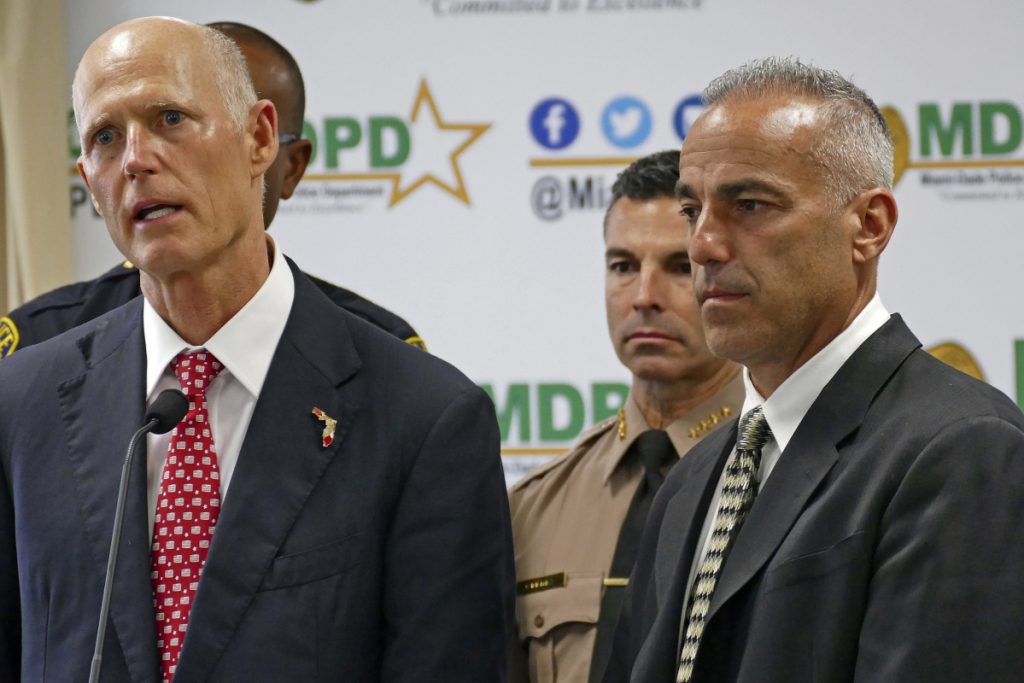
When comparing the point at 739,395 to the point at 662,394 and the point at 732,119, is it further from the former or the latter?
the point at 732,119

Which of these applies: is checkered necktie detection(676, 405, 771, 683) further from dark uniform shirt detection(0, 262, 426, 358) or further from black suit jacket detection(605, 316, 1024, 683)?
dark uniform shirt detection(0, 262, 426, 358)

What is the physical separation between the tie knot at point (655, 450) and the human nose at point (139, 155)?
936 mm

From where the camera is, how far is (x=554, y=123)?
3621 millimetres

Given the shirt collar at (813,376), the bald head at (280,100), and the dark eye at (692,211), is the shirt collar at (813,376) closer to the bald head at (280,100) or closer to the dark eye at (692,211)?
the dark eye at (692,211)

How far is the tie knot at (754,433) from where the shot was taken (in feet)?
5.57

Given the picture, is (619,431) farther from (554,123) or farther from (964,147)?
(964,147)

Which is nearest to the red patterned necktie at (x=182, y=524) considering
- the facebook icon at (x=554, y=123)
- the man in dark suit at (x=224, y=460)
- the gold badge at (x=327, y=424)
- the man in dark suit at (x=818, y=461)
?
the man in dark suit at (x=224, y=460)

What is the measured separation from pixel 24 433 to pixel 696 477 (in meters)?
0.83

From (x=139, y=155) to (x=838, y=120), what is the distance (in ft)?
2.67

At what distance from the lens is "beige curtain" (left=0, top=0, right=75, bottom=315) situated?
3637mm

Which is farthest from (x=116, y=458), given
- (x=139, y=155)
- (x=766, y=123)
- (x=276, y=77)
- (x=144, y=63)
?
(x=276, y=77)

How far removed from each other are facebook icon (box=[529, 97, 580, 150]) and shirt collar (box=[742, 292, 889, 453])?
6.57 feet

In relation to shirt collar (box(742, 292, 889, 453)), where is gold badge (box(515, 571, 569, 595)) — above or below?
below

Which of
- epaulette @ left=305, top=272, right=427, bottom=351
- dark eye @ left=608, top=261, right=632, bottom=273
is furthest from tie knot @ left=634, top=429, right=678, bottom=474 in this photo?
epaulette @ left=305, top=272, right=427, bottom=351
